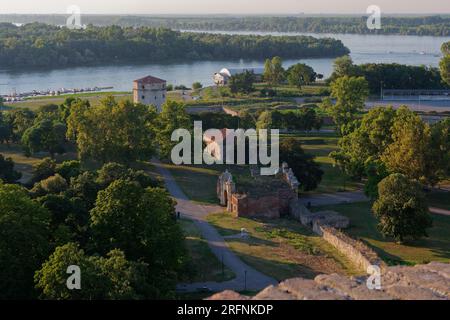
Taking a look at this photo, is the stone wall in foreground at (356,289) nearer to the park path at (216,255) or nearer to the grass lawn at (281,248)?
the park path at (216,255)

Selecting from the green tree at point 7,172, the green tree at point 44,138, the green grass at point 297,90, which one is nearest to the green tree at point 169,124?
the green tree at point 44,138

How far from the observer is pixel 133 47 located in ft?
348

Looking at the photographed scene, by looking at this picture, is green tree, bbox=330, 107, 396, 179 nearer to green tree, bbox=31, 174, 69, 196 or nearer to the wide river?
green tree, bbox=31, 174, 69, 196

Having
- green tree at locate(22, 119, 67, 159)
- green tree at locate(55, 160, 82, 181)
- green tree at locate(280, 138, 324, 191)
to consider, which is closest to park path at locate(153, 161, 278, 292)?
green tree at locate(280, 138, 324, 191)

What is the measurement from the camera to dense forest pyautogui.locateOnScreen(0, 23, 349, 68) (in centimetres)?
9562

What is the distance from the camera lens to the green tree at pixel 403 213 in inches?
1014

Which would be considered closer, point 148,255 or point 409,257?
point 148,255

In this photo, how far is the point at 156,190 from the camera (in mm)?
22156

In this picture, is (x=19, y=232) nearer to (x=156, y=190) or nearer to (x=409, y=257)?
(x=156, y=190)

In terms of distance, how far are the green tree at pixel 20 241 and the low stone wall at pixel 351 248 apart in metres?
10.5

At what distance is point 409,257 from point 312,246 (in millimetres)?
3589

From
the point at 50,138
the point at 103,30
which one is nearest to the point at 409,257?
the point at 50,138

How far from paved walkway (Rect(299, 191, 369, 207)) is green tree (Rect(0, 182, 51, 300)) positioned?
49.3ft

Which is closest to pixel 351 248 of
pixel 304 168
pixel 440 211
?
pixel 440 211
